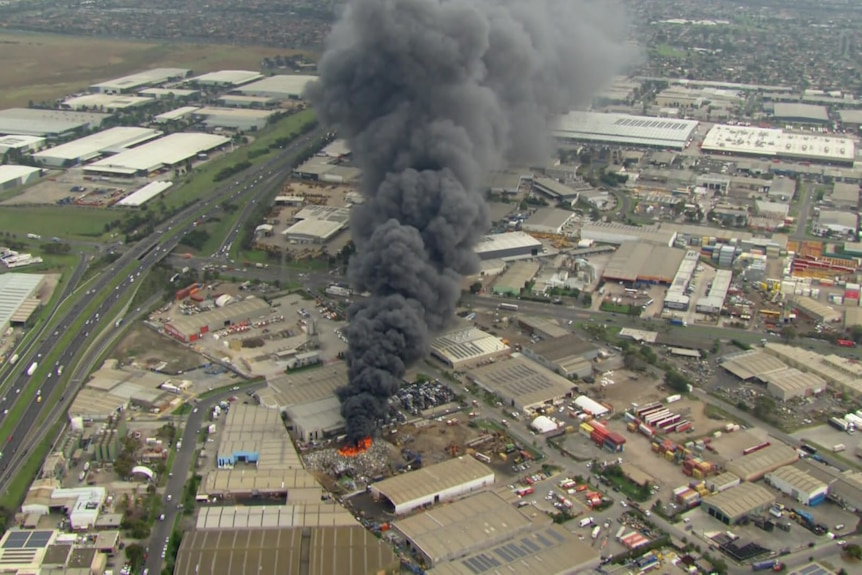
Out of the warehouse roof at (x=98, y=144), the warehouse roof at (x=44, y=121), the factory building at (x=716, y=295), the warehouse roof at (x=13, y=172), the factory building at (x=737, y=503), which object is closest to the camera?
the factory building at (x=737, y=503)

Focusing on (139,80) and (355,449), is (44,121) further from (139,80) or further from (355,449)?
(355,449)

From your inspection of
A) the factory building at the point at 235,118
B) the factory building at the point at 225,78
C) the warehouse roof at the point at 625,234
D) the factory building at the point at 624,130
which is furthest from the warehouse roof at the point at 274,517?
the factory building at the point at 225,78

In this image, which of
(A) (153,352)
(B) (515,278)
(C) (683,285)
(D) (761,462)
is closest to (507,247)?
(B) (515,278)

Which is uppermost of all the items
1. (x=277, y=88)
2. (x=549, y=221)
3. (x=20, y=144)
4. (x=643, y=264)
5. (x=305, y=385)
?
(x=277, y=88)

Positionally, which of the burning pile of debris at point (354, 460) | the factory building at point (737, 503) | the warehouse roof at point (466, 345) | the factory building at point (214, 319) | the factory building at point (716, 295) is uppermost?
the factory building at point (716, 295)

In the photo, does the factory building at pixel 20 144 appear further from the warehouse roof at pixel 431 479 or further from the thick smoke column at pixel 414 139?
the warehouse roof at pixel 431 479

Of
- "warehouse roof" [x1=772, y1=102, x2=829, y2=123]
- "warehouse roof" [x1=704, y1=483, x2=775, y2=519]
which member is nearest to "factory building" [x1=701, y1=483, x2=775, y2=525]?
"warehouse roof" [x1=704, y1=483, x2=775, y2=519]
